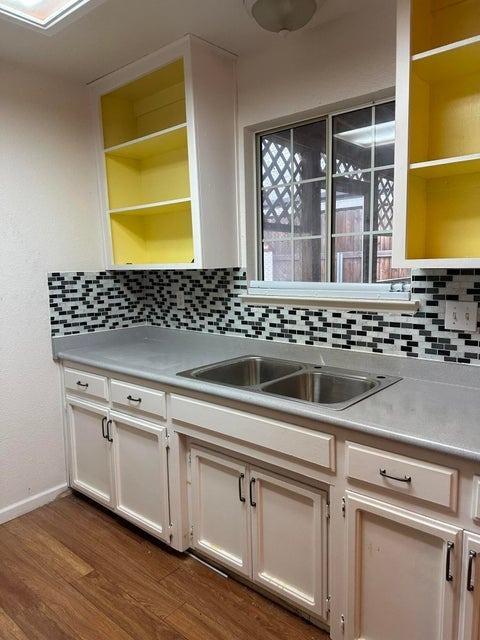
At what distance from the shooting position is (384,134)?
1.94m

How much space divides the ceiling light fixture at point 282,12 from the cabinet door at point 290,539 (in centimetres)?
169

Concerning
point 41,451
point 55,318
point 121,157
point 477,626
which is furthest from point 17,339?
point 477,626

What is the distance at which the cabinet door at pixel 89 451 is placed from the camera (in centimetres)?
231

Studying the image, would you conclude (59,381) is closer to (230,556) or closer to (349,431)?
(230,556)

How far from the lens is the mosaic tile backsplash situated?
1.73 meters

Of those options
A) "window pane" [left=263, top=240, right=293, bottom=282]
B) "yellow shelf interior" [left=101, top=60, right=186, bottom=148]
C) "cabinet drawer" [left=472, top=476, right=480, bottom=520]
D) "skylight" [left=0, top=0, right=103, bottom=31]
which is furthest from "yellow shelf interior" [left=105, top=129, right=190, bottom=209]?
"cabinet drawer" [left=472, top=476, right=480, bottom=520]

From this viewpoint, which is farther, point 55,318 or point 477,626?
point 55,318

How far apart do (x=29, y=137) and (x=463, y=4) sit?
202 centimetres

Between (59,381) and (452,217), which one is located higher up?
(452,217)

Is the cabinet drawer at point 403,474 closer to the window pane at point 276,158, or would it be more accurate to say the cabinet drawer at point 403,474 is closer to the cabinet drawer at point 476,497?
the cabinet drawer at point 476,497

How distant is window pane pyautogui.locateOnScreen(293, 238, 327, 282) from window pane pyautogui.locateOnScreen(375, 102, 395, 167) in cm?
44

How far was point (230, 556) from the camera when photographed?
1835 millimetres

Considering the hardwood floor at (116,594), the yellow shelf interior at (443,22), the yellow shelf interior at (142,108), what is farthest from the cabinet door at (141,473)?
the yellow shelf interior at (443,22)

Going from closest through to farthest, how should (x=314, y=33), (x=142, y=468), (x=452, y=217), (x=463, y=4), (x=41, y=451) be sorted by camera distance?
1. (x=463, y=4)
2. (x=452, y=217)
3. (x=314, y=33)
4. (x=142, y=468)
5. (x=41, y=451)
